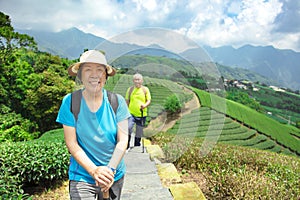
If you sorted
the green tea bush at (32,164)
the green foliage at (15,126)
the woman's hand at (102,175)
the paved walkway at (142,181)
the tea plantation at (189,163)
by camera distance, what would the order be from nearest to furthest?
the woman's hand at (102,175), the tea plantation at (189,163), the paved walkway at (142,181), the green tea bush at (32,164), the green foliage at (15,126)

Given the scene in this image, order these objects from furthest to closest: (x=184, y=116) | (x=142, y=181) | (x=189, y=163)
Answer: (x=189, y=163) → (x=142, y=181) → (x=184, y=116)

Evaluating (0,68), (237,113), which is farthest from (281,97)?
(0,68)

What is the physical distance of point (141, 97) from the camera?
3840 mm

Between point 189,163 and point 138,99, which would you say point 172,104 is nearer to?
point 138,99

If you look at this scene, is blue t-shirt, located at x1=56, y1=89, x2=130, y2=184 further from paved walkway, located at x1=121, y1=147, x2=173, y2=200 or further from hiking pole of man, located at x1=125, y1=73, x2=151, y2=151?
hiking pole of man, located at x1=125, y1=73, x2=151, y2=151

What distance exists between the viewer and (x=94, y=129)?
57.9 inches

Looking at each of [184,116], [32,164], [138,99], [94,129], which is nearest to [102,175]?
[94,129]

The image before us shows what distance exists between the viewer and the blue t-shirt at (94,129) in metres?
1.45

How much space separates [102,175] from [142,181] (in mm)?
1908

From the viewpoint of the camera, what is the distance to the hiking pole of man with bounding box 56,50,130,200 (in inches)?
56.7

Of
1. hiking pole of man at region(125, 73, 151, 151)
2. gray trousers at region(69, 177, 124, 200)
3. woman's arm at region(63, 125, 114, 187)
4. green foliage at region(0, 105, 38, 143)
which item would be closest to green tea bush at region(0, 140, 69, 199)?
hiking pole of man at region(125, 73, 151, 151)

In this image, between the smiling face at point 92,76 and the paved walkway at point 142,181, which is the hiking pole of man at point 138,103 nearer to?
the paved walkway at point 142,181

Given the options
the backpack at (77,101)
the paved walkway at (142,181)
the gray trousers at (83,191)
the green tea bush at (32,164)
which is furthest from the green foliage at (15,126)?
the backpack at (77,101)

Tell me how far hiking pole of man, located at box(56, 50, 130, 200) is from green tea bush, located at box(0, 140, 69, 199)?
5.79ft
